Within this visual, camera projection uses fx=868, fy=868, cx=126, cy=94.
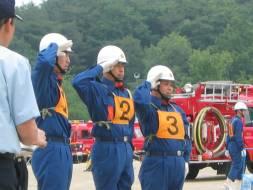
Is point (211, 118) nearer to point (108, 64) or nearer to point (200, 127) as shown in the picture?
point (200, 127)

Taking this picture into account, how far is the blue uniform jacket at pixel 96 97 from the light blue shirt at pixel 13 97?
14.6ft

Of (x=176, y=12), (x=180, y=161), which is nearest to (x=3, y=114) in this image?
(x=180, y=161)

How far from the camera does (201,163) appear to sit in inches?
908

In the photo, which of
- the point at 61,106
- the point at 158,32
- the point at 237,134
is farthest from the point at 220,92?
the point at 158,32

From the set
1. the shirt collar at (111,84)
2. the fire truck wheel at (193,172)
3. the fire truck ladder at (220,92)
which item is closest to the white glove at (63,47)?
the shirt collar at (111,84)

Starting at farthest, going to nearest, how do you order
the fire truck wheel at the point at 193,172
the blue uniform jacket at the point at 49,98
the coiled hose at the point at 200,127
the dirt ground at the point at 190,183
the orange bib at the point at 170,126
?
the fire truck wheel at the point at 193,172
the coiled hose at the point at 200,127
the dirt ground at the point at 190,183
the orange bib at the point at 170,126
the blue uniform jacket at the point at 49,98

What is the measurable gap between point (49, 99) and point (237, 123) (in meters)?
10.7

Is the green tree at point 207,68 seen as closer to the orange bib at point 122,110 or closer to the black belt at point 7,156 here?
the orange bib at point 122,110

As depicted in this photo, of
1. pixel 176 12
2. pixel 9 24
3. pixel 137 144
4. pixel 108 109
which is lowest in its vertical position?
pixel 137 144

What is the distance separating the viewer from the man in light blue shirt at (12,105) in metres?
5.63

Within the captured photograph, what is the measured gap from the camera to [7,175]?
571cm

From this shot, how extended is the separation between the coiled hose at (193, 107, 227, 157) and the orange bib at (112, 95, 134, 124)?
11913 millimetres

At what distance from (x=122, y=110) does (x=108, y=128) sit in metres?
0.34

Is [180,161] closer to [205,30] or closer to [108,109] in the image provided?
[108,109]
